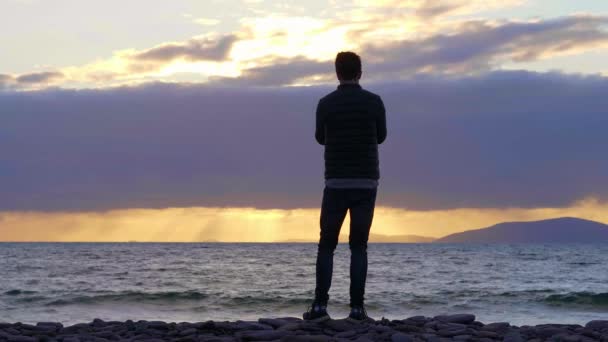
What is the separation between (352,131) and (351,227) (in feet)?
3.04

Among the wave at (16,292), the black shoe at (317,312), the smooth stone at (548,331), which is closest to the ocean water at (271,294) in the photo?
the wave at (16,292)

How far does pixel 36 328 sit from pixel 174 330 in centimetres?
158

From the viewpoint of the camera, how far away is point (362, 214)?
723 centimetres

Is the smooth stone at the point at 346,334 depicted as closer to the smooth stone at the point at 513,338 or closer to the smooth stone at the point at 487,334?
the smooth stone at the point at 487,334

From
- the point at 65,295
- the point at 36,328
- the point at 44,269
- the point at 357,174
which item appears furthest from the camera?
the point at 44,269

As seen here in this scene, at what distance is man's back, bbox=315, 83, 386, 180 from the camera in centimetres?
714

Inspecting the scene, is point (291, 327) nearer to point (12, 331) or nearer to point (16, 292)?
point (12, 331)

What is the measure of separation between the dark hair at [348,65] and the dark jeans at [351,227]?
112 cm

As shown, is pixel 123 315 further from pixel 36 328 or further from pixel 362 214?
pixel 362 214

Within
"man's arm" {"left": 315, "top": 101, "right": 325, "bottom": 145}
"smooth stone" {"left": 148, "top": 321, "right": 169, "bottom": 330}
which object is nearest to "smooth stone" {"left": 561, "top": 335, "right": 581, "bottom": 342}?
"man's arm" {"left": 315, "top": 101, "right": 325, "bottom": 145}

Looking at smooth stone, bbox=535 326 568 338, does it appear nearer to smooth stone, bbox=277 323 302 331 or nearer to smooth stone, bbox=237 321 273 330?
smooth stone, bbox=277 323 302 331

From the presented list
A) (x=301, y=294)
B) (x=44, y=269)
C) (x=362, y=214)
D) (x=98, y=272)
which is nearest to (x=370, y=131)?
(x=362, y=214)

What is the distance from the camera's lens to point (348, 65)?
7293mm

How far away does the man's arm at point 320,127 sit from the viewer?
24.0ft
